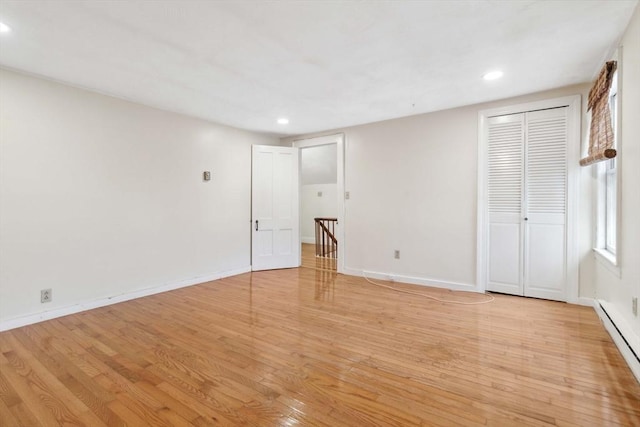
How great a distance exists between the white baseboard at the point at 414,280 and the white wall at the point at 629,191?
5.11 ft

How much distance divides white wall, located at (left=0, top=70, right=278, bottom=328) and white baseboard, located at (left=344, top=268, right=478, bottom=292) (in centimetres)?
214

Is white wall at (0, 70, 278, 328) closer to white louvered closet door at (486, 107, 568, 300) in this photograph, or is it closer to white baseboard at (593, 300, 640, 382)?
white louvered closet door at (486, 107, 568, 300)

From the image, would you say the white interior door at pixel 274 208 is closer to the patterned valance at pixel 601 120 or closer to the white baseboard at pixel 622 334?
the patterned valance at pixel 601 120

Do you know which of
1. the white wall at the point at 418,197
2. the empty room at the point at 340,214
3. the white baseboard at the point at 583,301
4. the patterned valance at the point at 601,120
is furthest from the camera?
the white wall at the point at 418,197

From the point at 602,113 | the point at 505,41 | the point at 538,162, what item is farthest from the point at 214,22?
the point at 538,162

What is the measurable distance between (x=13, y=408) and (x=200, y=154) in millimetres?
3392

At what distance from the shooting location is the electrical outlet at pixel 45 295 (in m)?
3.01

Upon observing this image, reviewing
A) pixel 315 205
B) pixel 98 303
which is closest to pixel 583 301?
pixel 98 303

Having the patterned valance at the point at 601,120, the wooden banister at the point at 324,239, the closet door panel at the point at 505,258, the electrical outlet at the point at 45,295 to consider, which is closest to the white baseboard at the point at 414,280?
the closet door panel at the point at 505,258

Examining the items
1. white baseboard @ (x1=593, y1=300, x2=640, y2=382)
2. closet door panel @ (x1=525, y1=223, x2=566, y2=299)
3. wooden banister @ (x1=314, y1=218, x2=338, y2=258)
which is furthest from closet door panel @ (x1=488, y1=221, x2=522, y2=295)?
wooden banister @ (x1=314, y1=218, x2=338, y2=258)

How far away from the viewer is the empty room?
1899 millimetres

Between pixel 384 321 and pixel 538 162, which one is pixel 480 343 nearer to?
pixel 384 321

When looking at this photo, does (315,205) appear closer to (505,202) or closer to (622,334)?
(505,202)

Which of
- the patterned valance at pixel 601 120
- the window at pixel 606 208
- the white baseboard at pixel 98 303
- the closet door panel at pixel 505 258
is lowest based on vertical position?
the white baseboard at pixel 98 303
